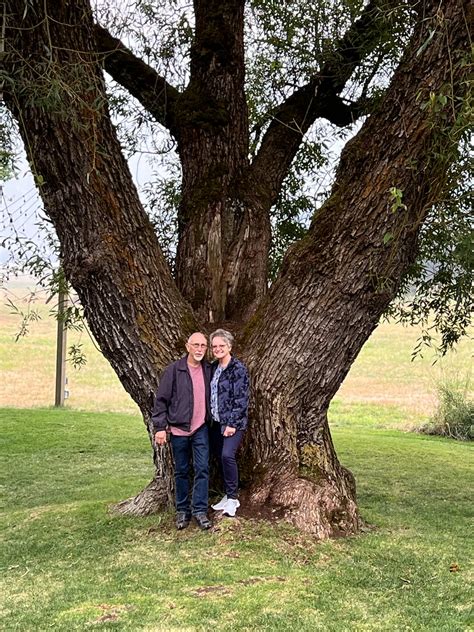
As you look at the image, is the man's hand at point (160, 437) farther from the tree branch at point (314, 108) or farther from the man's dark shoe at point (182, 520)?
the tree branch at point (314, 108)

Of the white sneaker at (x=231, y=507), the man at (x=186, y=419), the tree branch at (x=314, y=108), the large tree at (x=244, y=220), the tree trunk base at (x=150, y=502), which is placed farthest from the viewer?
the tree branch at (x=314, y=108)

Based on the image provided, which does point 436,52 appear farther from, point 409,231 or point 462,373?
point 462,373

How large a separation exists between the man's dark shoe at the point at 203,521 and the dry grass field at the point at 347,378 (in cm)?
1060

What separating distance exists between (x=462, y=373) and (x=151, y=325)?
10.8 m

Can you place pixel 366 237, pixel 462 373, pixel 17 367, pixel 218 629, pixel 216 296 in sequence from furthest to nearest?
pixel 17 367
pixel 462 373
pixel 216 296
pixel 366 237
pixel 218 629

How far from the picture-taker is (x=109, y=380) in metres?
16.7

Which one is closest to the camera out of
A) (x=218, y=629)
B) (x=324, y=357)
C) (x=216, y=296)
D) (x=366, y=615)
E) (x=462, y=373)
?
(x=218, y=629)

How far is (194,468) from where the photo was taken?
5.53 metres

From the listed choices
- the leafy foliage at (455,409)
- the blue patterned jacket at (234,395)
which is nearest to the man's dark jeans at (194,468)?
the blue patterned jacket at (234,395)

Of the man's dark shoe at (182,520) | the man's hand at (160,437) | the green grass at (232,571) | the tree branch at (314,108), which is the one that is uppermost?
the tree branch at (314,108)

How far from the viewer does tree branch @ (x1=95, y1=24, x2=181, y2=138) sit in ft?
22.6

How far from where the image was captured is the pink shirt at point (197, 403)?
5445 millimetres

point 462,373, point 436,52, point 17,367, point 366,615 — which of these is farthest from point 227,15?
point 17,367

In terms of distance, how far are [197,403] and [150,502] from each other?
3.47ft
